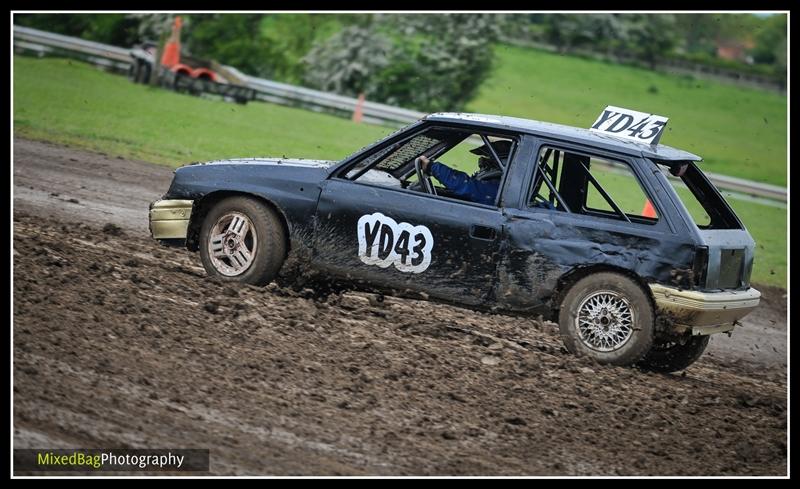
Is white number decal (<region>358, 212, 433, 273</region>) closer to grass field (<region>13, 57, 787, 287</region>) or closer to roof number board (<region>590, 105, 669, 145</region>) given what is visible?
roof number board (<region>590, 105, 669, 145</region>)

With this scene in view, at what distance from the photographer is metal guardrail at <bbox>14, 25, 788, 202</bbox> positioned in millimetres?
21297

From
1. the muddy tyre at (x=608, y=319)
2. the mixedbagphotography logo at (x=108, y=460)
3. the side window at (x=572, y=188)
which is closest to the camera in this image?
the mixedbagphotography logo at (x=108, y=460)

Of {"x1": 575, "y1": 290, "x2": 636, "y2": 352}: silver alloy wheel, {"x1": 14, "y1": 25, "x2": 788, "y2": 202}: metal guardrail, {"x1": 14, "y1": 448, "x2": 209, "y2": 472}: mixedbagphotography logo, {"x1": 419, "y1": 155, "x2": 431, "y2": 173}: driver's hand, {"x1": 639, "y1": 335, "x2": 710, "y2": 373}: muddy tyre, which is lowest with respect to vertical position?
{"x1": 14, "y1": 448, "x2": 209, "y2": 472}: mixedbagphotography logo

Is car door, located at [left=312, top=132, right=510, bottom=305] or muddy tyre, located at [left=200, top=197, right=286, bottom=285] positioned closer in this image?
car door, located at [left=312, top=132, right=510, bottom=305]

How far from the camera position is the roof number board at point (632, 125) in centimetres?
Answer: 832

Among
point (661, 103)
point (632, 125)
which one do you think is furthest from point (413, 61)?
point (632, 125)

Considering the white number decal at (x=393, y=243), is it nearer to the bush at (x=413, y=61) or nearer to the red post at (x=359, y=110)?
the red post at (x=359, y=110)

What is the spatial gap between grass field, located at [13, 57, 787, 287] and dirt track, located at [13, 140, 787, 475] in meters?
6.95

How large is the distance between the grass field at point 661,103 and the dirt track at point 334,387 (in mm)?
15572

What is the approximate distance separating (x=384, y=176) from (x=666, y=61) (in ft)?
72.1

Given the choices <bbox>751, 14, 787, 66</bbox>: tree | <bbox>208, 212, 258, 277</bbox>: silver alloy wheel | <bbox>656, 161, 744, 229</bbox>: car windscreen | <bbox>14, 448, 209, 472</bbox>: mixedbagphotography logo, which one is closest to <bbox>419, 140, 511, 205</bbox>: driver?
<bbox>656, 161, 744, 229</bbox>: car windscreen

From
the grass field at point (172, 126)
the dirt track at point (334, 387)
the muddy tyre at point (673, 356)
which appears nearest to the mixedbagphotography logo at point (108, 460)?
the dirt track at point (334, 387)

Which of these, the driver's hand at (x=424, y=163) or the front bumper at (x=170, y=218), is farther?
the front bumper at (x=170, y=218)

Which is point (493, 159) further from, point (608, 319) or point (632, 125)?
point (608, 319)
